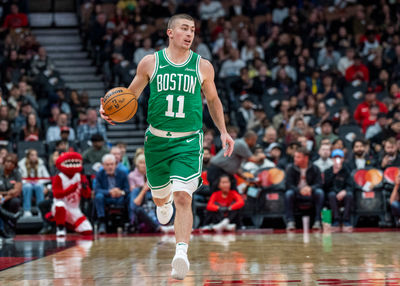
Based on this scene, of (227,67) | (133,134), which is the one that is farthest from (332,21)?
(133,134)

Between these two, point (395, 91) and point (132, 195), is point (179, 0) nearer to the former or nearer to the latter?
point (395, 91)

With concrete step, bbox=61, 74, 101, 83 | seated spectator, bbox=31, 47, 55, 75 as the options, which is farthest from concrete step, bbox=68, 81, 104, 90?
seated spectator, bbox=31, 47, 55, 75

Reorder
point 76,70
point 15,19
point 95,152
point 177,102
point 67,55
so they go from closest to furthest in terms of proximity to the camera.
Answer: point 177,102 < point 95,152 < point 76,70 < point 15,19 < point 67,55

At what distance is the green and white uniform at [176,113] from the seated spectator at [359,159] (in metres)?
5.95

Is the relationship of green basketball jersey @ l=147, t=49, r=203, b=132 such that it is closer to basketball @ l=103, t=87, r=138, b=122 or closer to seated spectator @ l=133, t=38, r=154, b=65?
basketball @ l=103, t=87, r=138, b=122

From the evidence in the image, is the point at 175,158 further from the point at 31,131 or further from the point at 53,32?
the point at 53,32

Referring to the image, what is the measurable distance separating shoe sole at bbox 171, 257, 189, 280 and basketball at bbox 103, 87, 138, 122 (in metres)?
1.32

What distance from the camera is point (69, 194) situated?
970cm

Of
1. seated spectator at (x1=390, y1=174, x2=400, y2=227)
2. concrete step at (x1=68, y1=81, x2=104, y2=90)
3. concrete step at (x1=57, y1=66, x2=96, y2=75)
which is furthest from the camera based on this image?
concrete step at (x1=57, y1=66, x2=96, y2=75)

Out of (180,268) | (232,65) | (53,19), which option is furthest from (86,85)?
(180,268)

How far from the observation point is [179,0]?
57.6 feet

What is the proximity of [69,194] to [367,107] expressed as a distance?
6.36 meters

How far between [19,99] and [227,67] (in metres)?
4.37

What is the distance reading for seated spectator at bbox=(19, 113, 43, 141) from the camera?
1226 centimetres
